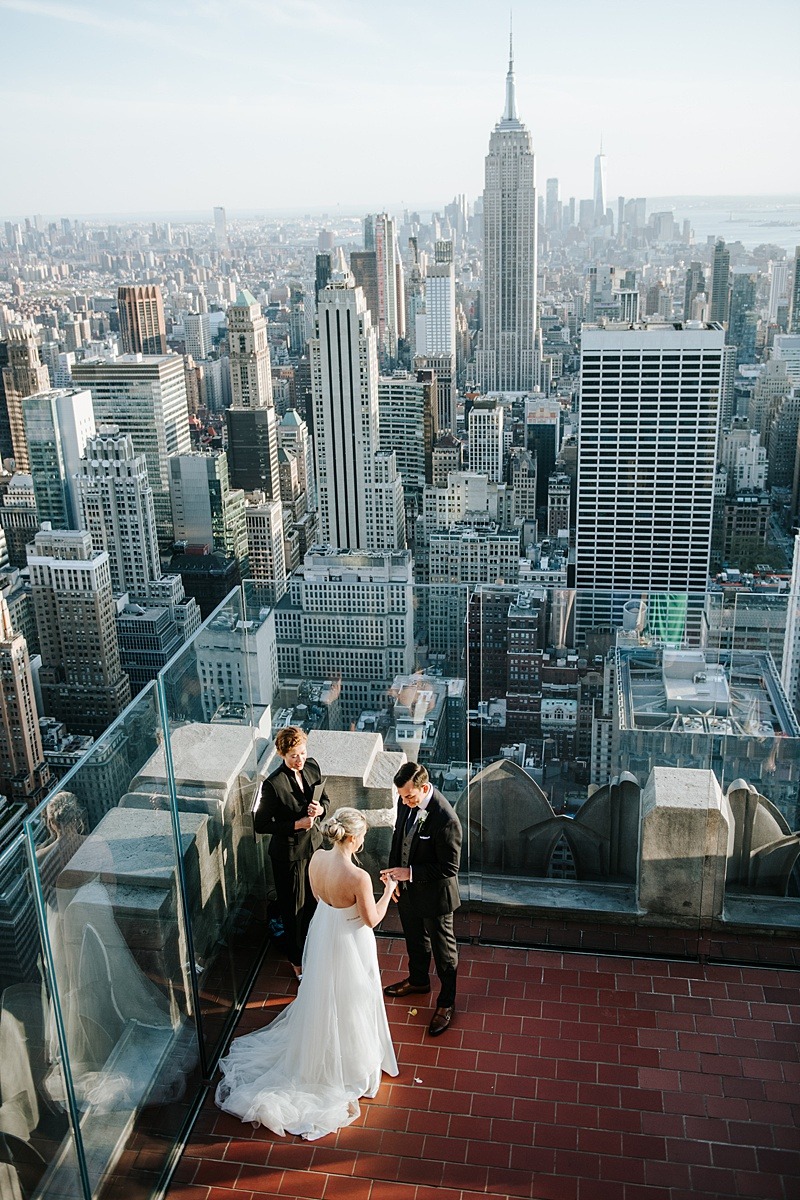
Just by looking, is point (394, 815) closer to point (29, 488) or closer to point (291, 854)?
point (291, 854)

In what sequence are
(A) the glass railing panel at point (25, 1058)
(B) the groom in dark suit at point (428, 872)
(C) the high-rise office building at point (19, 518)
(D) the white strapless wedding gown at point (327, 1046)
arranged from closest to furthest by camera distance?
1. (A) the glass railing panel at point (25, 1058)
2. (D) the white strapless wedding gown at point (327, 1046)
3. (B) the groom in dark suit at point (428, 872)
4. (C) the high-rise office building at point (19, 518)

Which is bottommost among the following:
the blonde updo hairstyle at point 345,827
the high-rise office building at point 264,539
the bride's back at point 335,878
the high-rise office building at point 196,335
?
the high-rise office building at point 264,539

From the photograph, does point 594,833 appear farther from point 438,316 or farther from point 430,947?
point 438,316

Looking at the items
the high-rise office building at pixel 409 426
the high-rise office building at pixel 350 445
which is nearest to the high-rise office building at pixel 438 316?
the high-rise office building at pixel 409 426

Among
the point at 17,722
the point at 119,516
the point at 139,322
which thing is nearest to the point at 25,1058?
the point at 17,722

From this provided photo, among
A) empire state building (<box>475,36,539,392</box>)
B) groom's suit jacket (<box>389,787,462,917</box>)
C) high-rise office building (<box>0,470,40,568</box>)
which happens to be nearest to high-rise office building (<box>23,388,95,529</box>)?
high-rise office building (<box>0,470,40,568</box>)

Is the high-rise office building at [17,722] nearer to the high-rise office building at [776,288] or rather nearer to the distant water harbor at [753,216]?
the distant water harbor at [753,216]
